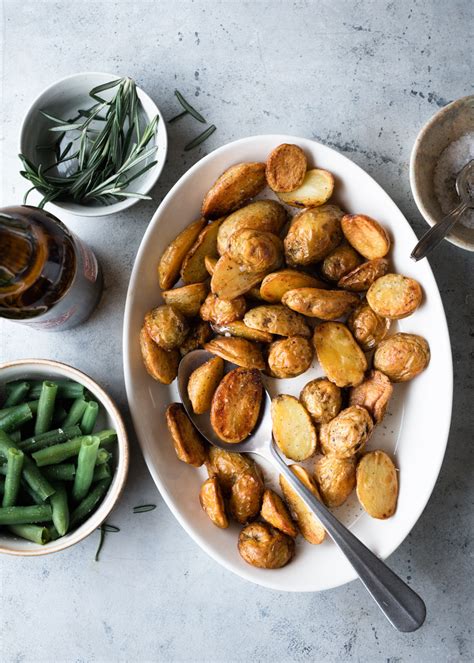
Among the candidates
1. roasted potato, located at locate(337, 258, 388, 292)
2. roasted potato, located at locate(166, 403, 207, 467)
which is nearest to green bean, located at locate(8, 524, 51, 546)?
roasted potato, located at locate(166, 403, 207, 467)

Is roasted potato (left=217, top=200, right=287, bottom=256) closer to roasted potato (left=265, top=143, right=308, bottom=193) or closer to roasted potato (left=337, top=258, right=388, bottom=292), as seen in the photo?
roasted potato (left=265, top=143, right=308, bottom=193)

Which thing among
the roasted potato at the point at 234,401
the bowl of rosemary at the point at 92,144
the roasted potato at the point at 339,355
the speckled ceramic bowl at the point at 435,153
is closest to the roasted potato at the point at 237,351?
the roasted potato at the point at 234,401

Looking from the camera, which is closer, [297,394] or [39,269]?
[39,269]

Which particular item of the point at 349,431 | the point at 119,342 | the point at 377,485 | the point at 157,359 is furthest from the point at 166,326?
the point at 377,485

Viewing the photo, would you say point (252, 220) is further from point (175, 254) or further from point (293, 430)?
point (293, 430)

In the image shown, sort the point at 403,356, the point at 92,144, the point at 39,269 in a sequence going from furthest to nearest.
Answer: the point at 92,144
the point at 403,356
the point at 39,269

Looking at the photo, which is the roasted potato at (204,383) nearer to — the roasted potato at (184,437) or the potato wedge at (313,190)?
the roasted potato at (184,437)

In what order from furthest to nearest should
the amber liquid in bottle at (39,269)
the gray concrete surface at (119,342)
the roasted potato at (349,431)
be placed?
1. the gray concrete surface at (119,342)
2. the roasted potato at (349,431)
3. the amber liquid in bottle at (39,269)
